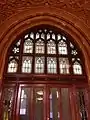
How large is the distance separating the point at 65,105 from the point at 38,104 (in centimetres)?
68

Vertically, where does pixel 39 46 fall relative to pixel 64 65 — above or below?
above

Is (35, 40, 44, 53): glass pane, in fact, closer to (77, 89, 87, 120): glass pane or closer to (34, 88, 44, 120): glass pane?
(34, 88, 44, 120): glass pane

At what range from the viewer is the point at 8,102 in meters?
5.09

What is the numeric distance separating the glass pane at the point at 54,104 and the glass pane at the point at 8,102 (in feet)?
3.25

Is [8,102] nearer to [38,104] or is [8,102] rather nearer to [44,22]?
[38,104]

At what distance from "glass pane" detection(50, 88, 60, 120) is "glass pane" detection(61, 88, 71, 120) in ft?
0.44

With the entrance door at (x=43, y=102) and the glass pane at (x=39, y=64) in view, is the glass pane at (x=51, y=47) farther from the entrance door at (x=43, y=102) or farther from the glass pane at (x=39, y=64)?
the entrance door at (x=43, y=102)

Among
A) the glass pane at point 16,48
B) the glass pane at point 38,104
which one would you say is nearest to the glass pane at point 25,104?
the glass pane at point 38,104

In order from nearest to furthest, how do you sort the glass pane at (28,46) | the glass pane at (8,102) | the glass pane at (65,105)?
the glass pane at (8,102) < the glass pane at (65,105) < the glass pane at (28,46)

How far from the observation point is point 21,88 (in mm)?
5273

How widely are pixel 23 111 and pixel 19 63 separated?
4.54ft

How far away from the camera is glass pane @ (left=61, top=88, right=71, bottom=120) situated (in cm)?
500

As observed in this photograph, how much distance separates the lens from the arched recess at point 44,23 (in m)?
5.63

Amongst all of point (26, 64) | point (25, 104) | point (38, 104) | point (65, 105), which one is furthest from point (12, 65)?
point (65, 105)
